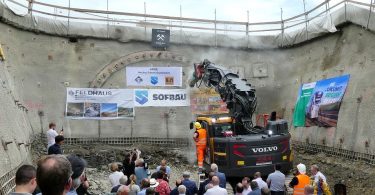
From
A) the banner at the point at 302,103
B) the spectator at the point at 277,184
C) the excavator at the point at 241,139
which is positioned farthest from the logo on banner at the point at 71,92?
the spectator at the point at 277,184

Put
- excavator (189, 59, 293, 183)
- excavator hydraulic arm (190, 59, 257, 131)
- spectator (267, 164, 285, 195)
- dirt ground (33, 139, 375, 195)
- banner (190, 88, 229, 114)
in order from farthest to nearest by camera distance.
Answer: banner (190, 88, 229, 114) < excavator hydraulic arm (190, 59, 257, 131) < dirt ground (33, 139, 375, 195) < excavator (189, 59, 293, 183) < spectator (267, 164, 285, 195)

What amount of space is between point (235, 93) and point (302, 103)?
18.6 ft

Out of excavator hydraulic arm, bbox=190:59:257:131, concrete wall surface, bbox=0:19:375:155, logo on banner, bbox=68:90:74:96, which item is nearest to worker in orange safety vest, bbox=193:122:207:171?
excavator hydraulic arm, bbox=190:59:257:131

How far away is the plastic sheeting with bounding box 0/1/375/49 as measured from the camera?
60.8ft

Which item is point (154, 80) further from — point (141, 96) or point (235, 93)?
point (235, 93)

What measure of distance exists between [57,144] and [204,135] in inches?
243

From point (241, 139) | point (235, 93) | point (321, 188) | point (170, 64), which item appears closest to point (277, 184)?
point (321, 188)

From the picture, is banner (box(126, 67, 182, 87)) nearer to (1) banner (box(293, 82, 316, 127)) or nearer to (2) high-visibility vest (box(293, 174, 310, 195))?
(1) banner (box(293, 82, 316, 127))

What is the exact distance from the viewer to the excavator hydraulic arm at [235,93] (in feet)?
49.8

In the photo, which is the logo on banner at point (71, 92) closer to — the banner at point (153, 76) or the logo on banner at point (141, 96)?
the banner at point (153, 76)

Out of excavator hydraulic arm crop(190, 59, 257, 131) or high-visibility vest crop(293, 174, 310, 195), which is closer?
high-visibility vest crop(293, 174, 310, 195)

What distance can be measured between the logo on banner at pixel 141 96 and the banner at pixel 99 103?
31cm

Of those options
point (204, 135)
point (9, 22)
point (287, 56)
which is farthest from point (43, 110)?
point (287, 56)

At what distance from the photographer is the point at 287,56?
23.3 metres
